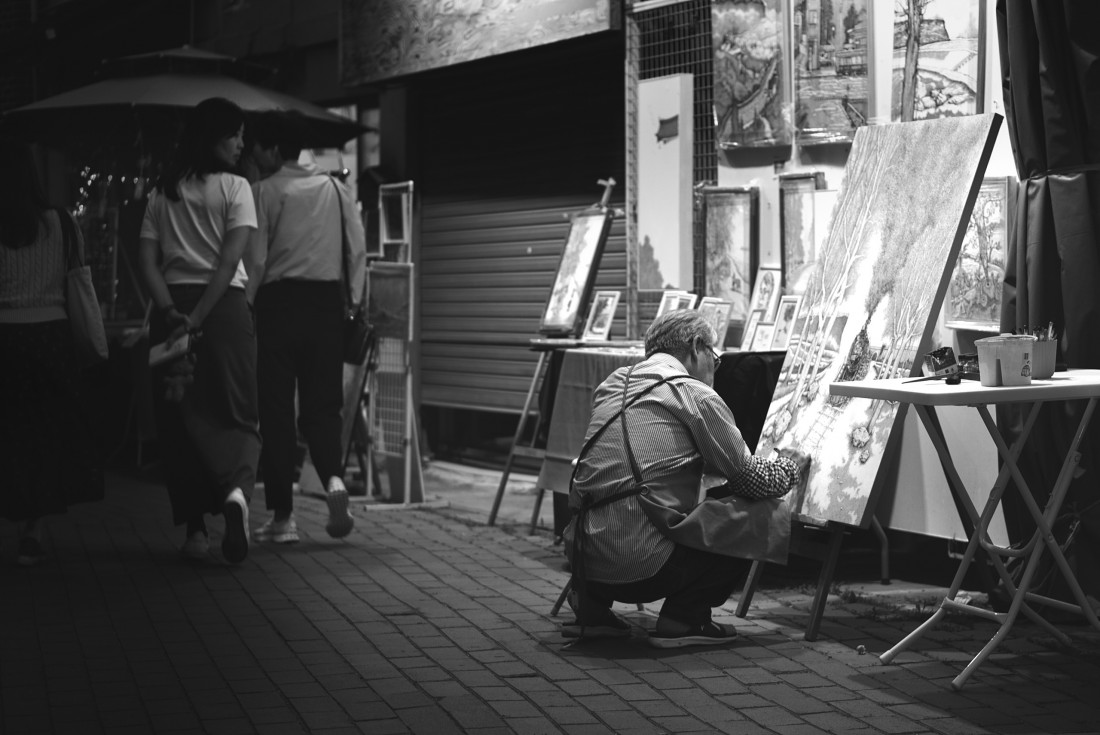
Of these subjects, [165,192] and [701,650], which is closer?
[701,650]

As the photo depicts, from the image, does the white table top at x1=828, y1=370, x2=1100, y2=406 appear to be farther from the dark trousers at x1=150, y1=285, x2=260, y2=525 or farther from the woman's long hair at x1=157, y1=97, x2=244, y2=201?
the woman's long hair at x1=157, y1=97, x2=244, y2=201

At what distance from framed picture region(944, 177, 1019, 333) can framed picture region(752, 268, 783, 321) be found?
106cm

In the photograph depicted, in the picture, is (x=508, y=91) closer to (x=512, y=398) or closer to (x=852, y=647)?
(x=512, y=398)

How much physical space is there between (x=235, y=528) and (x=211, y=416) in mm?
564

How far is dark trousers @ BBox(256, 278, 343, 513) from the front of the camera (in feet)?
26.5

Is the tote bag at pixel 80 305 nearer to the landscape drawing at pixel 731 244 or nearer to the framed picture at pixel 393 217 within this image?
the framed picture at pixel 393 217

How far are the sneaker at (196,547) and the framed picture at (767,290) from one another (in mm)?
3001

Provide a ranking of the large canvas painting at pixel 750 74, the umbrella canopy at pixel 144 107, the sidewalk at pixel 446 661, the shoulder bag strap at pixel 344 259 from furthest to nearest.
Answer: the umbrella canopy at pixel 144 107
the shoulder bag strap at pixel 344 259
the large canvas painting at pixel 750 74
the sidewalk at pixel 446 661

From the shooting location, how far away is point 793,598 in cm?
671

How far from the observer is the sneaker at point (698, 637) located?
5691 millimetres

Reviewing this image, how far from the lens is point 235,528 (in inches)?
289

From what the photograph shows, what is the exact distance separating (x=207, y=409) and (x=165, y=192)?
3.60 feet

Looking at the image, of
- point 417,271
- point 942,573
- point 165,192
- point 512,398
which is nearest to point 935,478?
point 942,573

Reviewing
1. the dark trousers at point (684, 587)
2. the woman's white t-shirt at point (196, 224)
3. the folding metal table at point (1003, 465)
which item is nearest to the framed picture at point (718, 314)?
the dark trousers at point (684, 587)
